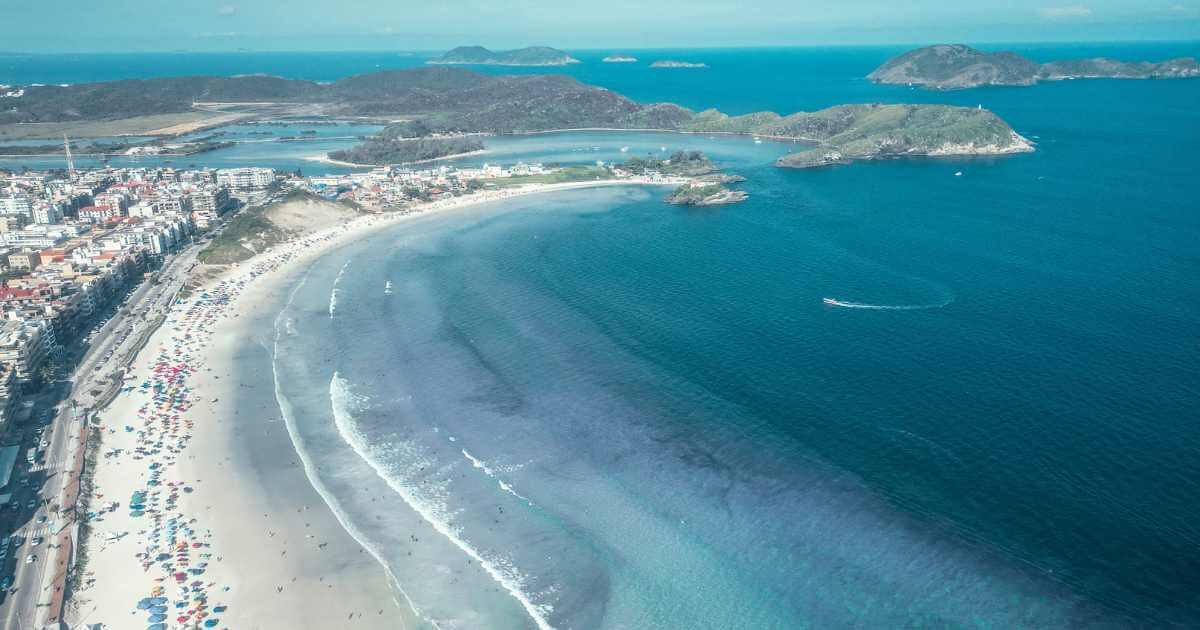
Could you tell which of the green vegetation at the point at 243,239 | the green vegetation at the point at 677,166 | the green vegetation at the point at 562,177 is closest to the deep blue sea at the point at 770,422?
the green vegetation at the point at 243,239

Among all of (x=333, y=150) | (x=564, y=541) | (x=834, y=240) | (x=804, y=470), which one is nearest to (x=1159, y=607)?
(x=804, y=470)

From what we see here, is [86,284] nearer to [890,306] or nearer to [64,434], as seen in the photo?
[64,434]

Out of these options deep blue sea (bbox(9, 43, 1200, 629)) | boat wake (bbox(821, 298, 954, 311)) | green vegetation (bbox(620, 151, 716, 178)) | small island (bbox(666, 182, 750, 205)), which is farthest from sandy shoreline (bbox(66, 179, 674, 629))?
green vegetation (bbox(620, 151, 716, 178))

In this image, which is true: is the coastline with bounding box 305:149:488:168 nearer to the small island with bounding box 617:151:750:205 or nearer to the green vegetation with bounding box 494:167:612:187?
the green vegetation with bounding box 494:167:612:187

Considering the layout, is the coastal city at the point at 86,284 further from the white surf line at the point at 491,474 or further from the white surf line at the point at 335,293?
the white surf line at the point at 491,474

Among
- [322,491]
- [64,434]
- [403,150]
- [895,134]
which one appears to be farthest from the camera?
[403,150]

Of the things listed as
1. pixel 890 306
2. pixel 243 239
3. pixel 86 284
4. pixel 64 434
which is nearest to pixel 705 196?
pixel 890 306

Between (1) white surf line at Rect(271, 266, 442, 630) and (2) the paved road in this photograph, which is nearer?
(2) the paved road
